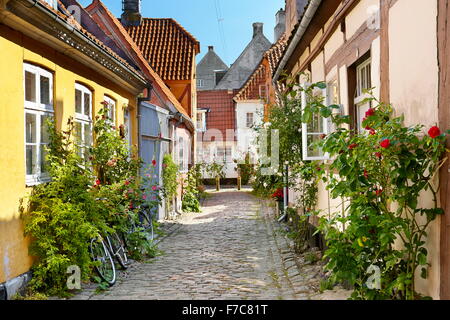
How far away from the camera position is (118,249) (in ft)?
28.2

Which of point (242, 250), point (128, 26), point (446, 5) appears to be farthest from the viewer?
point (128, 26)

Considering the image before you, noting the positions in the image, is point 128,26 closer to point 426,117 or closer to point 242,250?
point 242,250

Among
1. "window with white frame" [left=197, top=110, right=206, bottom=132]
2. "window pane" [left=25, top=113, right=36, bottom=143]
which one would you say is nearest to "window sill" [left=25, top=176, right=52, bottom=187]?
"window pane" [left=25, top=113, right=36, bottom=143]

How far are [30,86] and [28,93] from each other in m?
0.12

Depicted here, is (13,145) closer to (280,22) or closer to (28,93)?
(28,93)

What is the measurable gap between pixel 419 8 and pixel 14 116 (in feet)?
14.6

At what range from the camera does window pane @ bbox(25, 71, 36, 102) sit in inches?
272

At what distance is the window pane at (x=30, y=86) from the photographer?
690 centimetres

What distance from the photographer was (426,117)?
4316 mm

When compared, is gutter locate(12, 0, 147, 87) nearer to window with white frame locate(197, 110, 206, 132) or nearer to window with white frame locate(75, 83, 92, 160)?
window with white frame locate(75, 83, 92, 160)

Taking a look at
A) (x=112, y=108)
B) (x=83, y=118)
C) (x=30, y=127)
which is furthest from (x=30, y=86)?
A: (x=112, y=108)

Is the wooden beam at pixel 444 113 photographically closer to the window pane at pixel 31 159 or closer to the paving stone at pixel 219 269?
the paving stone at pixel 219 269
